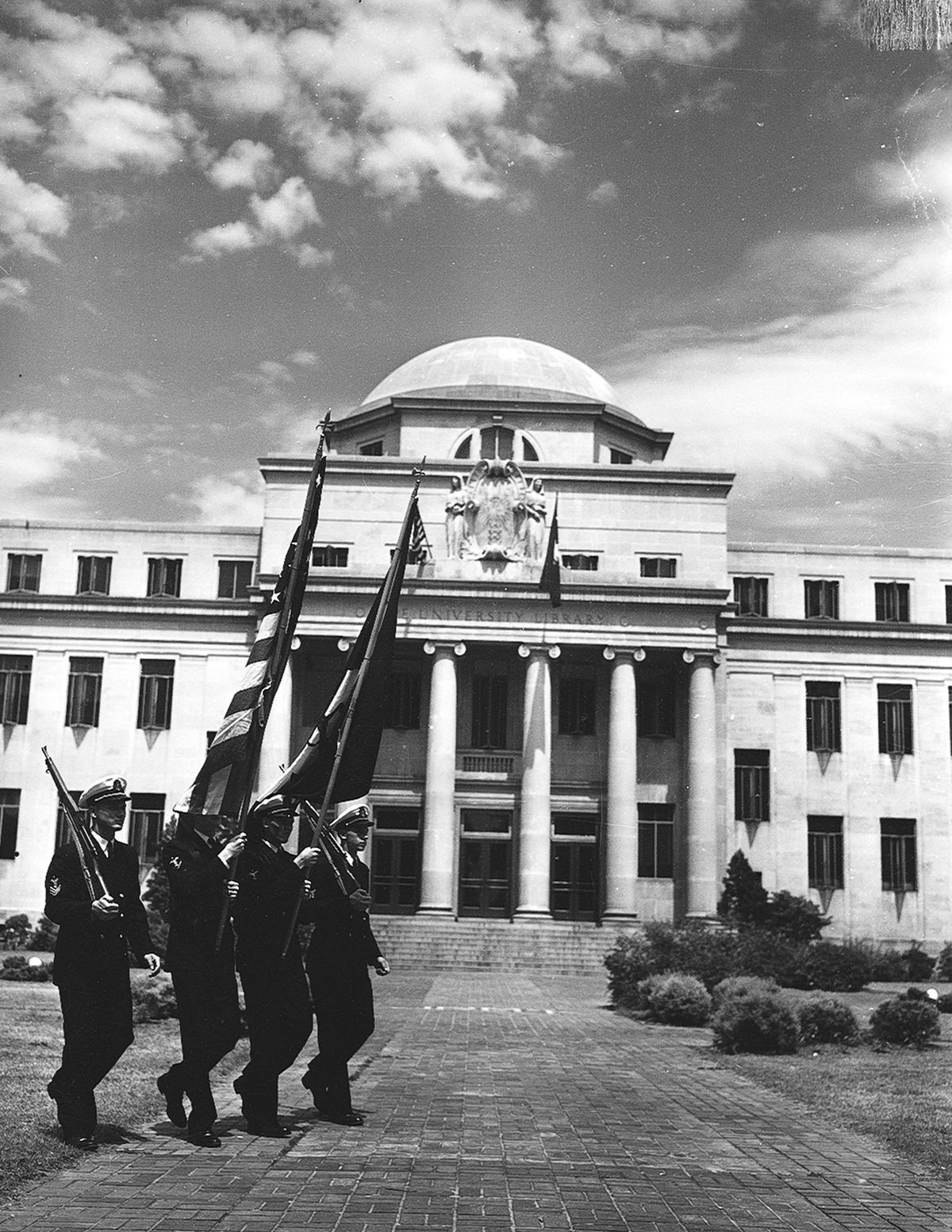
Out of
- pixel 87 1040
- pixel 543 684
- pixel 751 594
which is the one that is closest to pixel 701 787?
pixel 543 684

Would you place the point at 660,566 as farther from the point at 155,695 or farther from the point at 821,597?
the point at 155,695

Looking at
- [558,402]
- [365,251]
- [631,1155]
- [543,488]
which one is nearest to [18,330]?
[365,251]

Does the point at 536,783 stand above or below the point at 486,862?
above

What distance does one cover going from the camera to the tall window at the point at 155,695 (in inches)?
1905

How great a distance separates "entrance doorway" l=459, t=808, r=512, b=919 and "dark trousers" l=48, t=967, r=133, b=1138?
36.2 meters

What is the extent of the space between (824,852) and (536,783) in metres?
11.1

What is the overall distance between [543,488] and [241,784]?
37.7 meters

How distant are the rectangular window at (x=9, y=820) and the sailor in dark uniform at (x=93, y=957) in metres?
39.1

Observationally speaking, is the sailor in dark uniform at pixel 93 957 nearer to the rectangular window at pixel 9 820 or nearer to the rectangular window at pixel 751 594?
the rectangular window at pixel 9 820

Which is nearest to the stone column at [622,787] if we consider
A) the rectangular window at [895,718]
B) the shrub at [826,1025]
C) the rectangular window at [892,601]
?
the rectangular window at [895,718]

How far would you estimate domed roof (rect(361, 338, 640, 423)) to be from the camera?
177 ft

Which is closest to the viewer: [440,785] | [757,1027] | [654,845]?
[757,1027]

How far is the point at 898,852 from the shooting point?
47719mm

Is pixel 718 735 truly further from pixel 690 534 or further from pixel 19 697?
pixel 19 697
